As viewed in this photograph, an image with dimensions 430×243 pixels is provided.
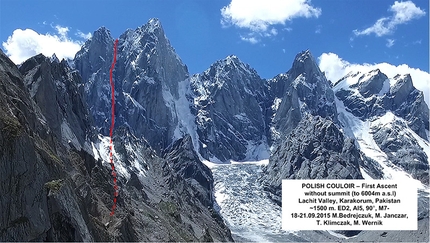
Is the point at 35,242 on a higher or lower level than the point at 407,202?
lower

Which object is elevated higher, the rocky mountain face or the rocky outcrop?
the rocky outcrop

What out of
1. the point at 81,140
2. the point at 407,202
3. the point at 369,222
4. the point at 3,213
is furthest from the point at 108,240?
the point at 81,140

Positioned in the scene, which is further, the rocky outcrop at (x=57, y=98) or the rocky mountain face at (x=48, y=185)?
the rocky outcrop at (x=57, y=98)

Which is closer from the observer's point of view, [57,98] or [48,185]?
[48,185]

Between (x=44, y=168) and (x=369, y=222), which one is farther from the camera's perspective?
(x=369, y=222)

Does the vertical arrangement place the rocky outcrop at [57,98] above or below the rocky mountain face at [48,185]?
above

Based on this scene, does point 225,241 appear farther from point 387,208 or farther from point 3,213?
point 3,213

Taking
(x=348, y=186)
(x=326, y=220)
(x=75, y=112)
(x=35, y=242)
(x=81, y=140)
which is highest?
(x=75, y=112)

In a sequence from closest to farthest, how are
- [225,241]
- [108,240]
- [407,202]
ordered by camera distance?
[108,240] → [407,202] → [225,241]

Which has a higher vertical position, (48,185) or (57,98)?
(57,98)

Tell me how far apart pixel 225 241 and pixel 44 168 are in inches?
5881

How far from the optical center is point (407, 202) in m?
86.7

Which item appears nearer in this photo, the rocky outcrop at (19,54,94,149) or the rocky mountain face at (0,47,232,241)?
the rocky mountain face at (0,47,232,241)

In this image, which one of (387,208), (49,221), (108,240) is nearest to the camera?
(49,221)
